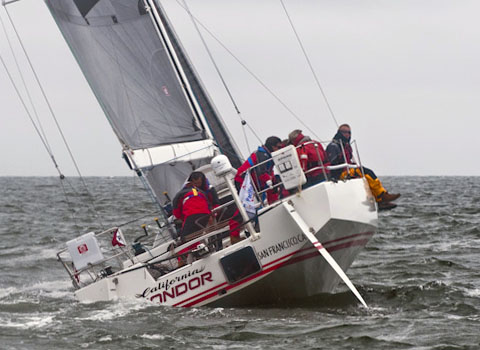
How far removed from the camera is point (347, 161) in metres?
11.3

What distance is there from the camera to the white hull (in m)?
9.49

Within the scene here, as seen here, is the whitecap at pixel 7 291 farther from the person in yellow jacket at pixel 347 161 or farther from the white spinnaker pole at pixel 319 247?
the person in yellow jacket at pixel 347 161

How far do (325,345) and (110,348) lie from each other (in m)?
1.96

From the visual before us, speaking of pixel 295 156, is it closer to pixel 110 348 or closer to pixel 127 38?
pixel 110 348

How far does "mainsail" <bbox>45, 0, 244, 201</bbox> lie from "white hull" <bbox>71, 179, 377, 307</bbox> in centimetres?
307

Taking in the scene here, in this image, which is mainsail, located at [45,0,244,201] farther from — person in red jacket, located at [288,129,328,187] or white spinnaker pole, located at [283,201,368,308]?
white spinnaker pole, located at [283,201,368,308]

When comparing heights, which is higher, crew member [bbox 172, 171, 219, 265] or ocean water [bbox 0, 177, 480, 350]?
crew member [bbox 172, 171, 219, 265]

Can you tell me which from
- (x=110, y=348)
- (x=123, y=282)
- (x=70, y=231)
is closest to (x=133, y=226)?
→ (x=70, y=231)

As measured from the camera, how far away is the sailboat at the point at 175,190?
9531mm

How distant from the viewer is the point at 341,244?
32.6 ft

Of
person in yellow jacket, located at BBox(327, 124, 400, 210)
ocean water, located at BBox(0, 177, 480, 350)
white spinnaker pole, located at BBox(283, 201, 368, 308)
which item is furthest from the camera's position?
person in yellow jacket, located at BBox(327, 124, 400, 210)

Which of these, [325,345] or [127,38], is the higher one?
[127,38]

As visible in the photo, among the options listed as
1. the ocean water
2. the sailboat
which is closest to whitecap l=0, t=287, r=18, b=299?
the ocean water

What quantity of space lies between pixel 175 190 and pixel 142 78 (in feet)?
5.77
